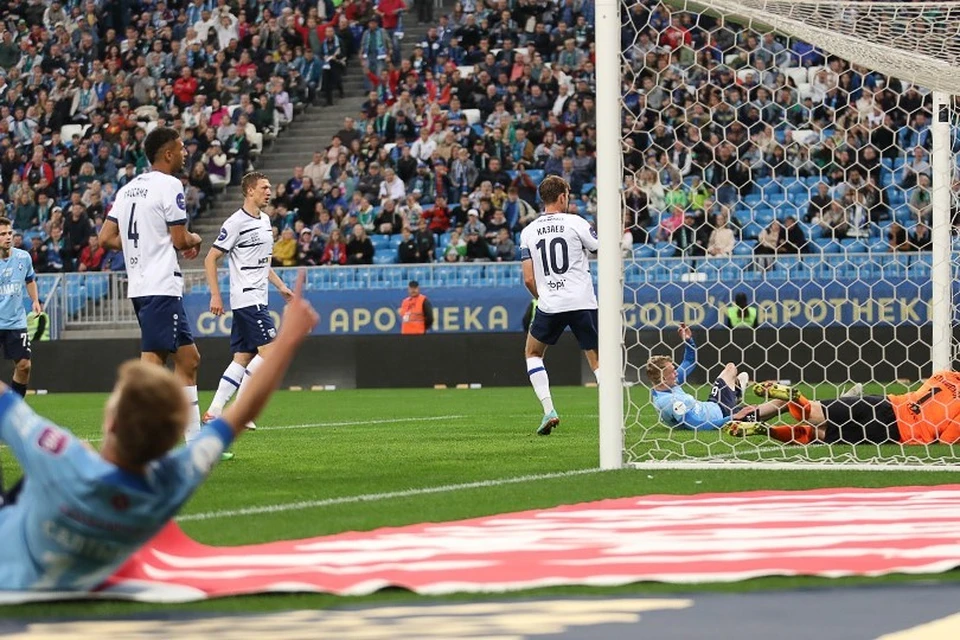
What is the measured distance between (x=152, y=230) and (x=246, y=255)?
8.82ft

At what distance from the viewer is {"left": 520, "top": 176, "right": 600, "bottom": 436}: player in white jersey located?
1322cm

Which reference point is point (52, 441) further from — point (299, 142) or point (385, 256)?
point (299, 142)

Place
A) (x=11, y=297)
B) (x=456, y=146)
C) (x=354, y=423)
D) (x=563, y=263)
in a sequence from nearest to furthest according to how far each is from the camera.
Result: (x=563, y=263)
(x=11, y=297)
(x=354, y=423)
(x=456, y=146)

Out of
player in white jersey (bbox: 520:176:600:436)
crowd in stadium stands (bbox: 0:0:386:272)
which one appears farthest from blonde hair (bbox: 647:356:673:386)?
crowd in stadium stands (bbox: 0:0:386:272)

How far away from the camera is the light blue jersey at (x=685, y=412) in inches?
483

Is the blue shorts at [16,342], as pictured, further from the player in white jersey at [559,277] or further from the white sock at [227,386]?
the player in white jersey at [559,277]

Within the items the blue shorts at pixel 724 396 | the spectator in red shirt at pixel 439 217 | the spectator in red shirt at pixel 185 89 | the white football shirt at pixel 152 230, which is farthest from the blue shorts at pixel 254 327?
the spectator in red shirt at pixel 185 89

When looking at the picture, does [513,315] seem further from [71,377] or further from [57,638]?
[57,638]

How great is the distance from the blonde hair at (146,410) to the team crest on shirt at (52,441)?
0.25 metres

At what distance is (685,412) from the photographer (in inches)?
484

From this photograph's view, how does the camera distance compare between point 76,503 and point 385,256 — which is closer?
point 76,503

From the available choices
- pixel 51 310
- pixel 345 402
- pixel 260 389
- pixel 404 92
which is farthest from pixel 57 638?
pixel 404 92

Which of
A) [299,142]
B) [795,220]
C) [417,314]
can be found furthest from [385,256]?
[795,220]

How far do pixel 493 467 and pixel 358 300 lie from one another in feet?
47.6
